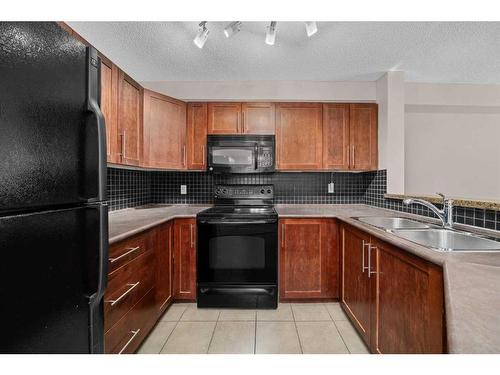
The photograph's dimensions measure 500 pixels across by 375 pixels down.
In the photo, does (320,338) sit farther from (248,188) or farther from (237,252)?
(248,188)

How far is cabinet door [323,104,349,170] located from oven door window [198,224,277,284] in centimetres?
108

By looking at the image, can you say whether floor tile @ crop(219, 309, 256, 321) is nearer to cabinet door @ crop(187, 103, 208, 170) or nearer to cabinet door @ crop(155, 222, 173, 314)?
cabinet door @ crop(155, 222, 173, 314)

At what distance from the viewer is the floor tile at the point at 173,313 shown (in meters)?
2.15

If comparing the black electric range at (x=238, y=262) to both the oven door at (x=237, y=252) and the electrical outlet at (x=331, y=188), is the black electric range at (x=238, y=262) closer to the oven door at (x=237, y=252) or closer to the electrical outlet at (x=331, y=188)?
the oven door at (x=237, y=252)

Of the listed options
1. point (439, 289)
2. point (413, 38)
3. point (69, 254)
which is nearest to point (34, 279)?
point (69, 254)

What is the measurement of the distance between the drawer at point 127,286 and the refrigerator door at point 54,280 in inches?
19.1

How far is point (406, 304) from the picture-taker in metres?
1.24

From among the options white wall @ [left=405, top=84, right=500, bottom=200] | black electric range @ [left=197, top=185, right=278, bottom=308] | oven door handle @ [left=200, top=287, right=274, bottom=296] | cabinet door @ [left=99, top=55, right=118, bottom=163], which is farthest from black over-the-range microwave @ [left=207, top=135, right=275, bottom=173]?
white wall @ [left=405, top=84, right=500, bottom=200]

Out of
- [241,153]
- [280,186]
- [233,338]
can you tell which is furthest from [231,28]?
[233,338]

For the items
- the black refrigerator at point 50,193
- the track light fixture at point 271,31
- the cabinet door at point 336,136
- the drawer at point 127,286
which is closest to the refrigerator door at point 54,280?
the black refrigerator at point 50,193

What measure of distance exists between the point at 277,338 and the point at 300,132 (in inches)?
78.1

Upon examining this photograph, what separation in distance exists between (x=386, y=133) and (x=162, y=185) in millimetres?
2612

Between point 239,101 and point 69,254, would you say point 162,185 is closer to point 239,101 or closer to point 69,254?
point 239,101
